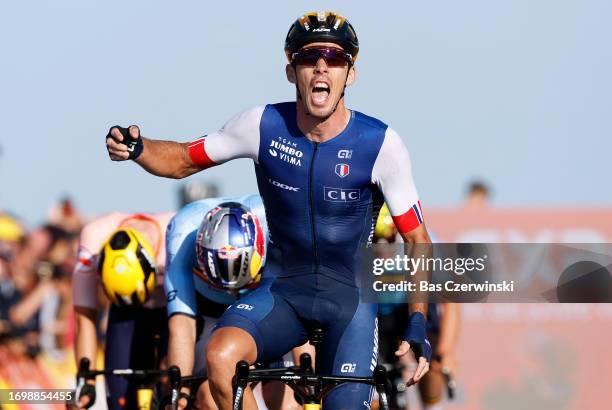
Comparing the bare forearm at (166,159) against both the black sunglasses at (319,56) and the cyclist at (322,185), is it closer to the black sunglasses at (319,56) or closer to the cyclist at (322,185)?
the cyclist at (322,185)

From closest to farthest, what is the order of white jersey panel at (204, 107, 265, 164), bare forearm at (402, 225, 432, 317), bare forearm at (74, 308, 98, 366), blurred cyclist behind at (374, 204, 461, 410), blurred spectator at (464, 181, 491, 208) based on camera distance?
1. bare forearm at (402, 225, 432, 317)
2. white jersey panel at (204, 107, 265, 164)
3. bare forearm at (74, 308, 98, 366)
4. blurred cyclist behind at (374, 204, 461, 410)
5. blurred spectator at (464, 181, 491, 208)

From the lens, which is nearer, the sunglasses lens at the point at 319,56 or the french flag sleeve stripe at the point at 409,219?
the sunglasses lens at the point at 319,56

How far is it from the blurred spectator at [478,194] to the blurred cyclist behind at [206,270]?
305 inches

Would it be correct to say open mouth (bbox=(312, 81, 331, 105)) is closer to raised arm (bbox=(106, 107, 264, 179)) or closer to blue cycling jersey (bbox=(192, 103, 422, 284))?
blue cycling jersey (bbox=(192, 103, 422, 284))

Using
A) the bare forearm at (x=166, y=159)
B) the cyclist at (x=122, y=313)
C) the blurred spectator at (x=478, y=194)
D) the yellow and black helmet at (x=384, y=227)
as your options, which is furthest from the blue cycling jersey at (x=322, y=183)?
the blurred spectator at (x=478, y=194)

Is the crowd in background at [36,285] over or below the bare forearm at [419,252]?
over

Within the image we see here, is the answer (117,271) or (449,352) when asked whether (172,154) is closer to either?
(117,271)

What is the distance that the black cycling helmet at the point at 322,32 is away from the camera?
8.88m

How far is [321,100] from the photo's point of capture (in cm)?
881

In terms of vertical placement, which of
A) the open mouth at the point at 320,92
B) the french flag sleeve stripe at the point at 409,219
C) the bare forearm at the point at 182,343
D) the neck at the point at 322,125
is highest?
the open mouth at the point at 320,92

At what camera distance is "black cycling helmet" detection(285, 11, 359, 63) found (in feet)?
29.1

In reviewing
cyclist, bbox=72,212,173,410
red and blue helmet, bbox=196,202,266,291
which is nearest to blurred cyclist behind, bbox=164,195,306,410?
red and blue helmet, bbox=196,202,266,291

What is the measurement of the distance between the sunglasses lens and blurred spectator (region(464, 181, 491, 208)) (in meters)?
9.96

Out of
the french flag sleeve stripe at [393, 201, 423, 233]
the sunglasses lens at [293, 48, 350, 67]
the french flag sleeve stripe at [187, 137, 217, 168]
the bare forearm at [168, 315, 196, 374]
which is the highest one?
the sunglasses lens at [293, 48, 350, 67]
